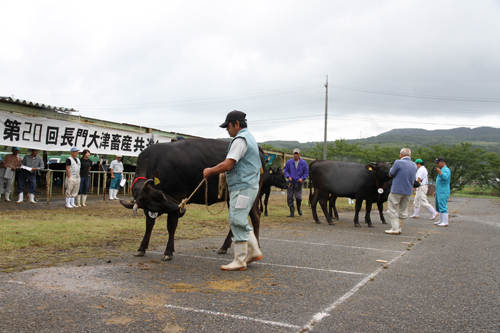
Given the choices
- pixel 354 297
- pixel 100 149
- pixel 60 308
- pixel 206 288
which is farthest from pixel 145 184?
pixel 100 149

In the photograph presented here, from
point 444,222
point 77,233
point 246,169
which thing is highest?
point 246,169

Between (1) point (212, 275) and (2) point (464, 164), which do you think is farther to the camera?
(2) point (464, 164)

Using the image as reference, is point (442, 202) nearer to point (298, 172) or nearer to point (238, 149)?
point (298, 172)

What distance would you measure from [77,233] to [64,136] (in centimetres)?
705

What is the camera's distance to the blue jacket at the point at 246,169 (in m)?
4.89

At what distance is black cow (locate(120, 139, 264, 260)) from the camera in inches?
207

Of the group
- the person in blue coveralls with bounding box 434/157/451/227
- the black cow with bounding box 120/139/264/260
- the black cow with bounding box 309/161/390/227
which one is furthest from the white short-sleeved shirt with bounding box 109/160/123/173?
the person in blue coveralls with bounding box 434/157/451/227

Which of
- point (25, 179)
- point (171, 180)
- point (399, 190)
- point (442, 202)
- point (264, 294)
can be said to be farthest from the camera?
point (25, 179)

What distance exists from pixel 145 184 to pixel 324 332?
3.08 meters

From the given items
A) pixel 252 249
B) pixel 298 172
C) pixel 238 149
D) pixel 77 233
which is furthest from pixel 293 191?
pixel 238 149

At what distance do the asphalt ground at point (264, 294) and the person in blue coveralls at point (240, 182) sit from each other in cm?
25

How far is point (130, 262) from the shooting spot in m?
5.18

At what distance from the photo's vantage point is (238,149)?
477cm

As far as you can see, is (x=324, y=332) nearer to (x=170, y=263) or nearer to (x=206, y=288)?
(x=206, y=288)
